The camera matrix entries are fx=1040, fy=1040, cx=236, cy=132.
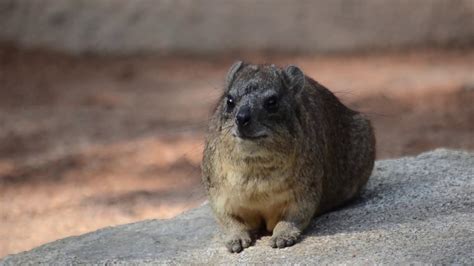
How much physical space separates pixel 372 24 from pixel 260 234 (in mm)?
12846

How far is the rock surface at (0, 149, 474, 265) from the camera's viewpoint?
715 cm

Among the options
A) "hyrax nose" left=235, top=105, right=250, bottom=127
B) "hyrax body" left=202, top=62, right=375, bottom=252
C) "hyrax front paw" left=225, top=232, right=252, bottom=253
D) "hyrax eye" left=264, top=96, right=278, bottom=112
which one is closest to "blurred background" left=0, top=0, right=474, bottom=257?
"hyrax body" left=202, top=62, right=375, bottom=252

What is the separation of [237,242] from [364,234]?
3.10ft

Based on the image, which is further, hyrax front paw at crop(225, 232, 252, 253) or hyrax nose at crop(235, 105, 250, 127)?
hyrax front paw at crop(225, 232, 252, 253)

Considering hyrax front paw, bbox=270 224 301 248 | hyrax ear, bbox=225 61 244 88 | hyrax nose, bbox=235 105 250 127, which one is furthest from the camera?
hyrax ear, bbox=225 61 244 88

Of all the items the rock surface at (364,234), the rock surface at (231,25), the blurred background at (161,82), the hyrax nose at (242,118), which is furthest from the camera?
the rock surface at (231,25)

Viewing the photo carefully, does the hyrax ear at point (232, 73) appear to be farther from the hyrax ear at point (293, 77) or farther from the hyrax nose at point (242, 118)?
the hyrax nose at point (242, 118)

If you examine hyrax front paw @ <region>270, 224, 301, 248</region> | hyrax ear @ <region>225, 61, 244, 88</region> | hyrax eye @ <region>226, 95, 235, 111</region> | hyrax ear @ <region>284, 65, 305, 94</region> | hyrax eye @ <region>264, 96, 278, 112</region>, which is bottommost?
hyrax front paw @ <region>270, 224, 301, 248</region>

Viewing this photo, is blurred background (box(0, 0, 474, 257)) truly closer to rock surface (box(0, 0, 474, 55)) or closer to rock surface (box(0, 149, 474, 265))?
rock surface (box(0, 0, 474, 55))

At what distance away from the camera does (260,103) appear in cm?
761

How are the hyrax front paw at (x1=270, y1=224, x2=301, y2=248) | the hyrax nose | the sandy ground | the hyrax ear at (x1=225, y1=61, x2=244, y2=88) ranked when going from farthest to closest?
the sandy ground → the hyrax ear at (x1=225, y1=61, x2=244, y2=88) → the hyrax front paw at (x1=270, y1=224, x2=301, y2=248) → the hyrax nose

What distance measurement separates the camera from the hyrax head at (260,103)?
7.38 m

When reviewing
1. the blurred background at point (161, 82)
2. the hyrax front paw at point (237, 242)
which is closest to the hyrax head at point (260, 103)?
the hyrax front paw at point (237, 242)

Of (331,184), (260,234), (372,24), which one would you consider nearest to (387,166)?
(331,184)
